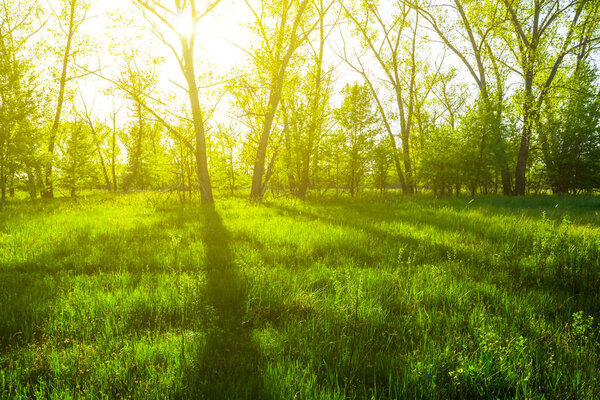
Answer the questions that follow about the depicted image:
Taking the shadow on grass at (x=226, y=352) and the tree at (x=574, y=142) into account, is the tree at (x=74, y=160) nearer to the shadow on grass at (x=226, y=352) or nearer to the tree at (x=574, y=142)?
the shadow on grass at (x=226, y=352)

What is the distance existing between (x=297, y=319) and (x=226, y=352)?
736mm

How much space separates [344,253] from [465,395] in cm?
288

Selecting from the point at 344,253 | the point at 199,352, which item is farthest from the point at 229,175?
the point at 199,352

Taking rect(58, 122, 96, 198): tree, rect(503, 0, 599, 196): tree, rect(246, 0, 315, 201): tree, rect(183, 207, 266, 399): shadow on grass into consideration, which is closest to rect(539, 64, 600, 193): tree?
rect(503, 0, 599, 196): tree

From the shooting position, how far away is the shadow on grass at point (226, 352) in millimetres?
1715

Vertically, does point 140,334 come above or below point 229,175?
below

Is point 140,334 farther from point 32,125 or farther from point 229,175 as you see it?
point 229,175

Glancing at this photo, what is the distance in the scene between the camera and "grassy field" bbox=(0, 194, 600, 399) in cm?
178

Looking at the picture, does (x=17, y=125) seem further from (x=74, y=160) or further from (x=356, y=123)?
(x=356, y=123)

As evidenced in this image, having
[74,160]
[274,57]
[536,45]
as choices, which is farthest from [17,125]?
[536,45]

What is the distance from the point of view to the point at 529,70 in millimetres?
14438

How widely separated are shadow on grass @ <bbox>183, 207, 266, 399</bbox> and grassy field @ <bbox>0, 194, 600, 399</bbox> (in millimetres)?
12

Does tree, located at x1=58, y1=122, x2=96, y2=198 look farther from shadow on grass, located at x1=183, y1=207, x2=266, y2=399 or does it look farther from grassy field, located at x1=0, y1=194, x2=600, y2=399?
shadow on grass, located at x1=183, y1=207, x2=266, y2=399

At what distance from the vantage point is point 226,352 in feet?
6.91
